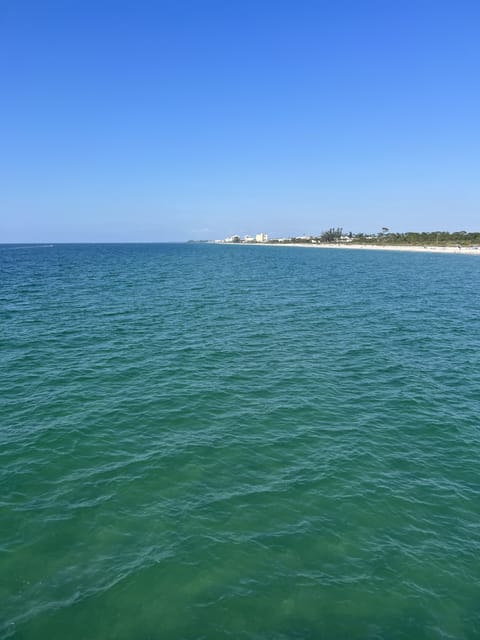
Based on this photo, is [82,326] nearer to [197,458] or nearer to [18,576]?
[197,458]

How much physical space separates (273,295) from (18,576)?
51761 millimetres

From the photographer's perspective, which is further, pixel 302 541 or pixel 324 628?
pixel 302 541

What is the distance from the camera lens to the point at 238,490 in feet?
45.2

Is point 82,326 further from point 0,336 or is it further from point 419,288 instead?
point 419,288

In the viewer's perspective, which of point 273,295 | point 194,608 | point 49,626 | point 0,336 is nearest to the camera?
point 49,626

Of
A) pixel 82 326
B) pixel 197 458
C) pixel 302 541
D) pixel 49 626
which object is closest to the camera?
pixel 49 626

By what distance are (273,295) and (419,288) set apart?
96.0 ft

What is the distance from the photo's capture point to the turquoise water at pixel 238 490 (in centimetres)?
948

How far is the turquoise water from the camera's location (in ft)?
31.1

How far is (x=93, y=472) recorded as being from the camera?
48.3ft

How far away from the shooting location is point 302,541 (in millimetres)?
11578

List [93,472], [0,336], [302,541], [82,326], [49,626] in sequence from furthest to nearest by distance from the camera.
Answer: [82,326]
[0,336]
[93,472]
[302,541]
[49,626]

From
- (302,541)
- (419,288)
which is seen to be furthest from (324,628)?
(419,288)

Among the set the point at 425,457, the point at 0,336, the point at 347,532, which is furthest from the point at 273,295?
the point at 347,532
